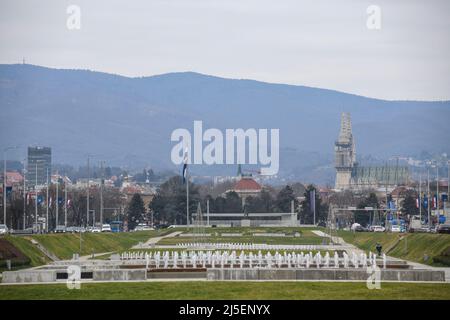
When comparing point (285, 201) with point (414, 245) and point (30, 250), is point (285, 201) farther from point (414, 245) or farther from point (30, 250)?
point (30, 250)

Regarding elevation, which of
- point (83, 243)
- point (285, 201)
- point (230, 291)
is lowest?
point (230, 291)

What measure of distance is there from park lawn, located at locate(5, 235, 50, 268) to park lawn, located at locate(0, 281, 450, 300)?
73.9ft

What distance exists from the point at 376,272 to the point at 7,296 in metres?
14.7

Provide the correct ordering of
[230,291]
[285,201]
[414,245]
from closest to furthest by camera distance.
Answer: [230,291]
[414,245]
[285,201]

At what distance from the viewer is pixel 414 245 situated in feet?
279

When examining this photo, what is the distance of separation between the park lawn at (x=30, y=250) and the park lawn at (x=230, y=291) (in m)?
22.5

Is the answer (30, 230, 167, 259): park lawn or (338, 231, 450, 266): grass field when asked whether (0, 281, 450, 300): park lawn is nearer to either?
(338, 231, 450, 266): grass field

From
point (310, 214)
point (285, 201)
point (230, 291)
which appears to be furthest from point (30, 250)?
point (285, 201)

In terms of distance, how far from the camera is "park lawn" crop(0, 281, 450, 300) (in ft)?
143

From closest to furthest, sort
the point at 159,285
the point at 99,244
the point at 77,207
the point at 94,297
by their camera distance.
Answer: the point at 94,297 → the point at 159,285 → the point at 99,244 → the point at 77,207

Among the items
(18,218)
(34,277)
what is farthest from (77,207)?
(34,277)

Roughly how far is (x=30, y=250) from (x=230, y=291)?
31871 millimetres
